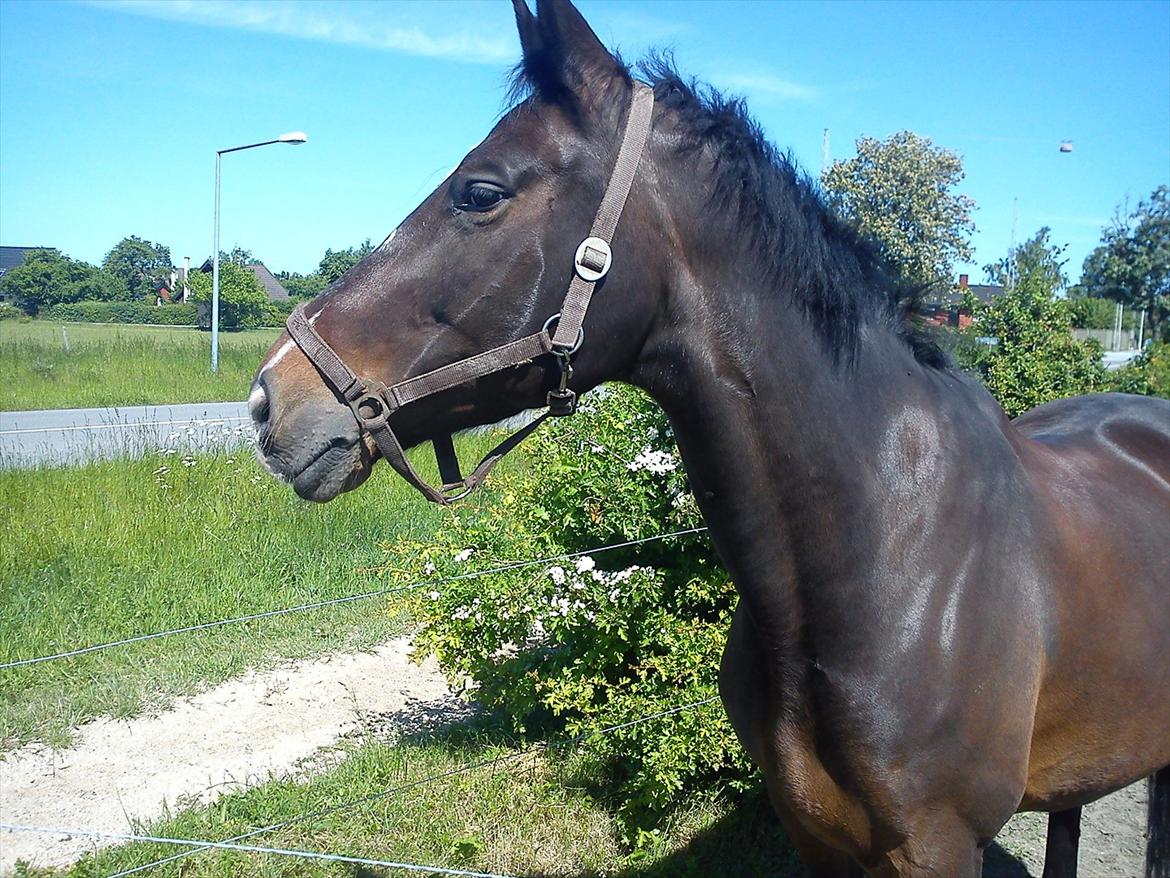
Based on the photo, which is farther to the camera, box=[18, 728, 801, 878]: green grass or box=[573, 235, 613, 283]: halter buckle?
box=[18, 728, 801, 878]: green grass

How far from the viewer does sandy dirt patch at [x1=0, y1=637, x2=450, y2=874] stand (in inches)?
147

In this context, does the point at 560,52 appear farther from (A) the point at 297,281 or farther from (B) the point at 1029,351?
(A) the point at 297,281

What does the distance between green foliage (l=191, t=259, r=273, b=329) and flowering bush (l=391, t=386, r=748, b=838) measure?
54.7 feet

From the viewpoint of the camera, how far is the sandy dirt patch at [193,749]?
3725mm

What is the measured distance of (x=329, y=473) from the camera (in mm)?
1726

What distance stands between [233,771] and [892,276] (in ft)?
12.3

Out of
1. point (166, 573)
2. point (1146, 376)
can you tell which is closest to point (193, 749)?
point (166, 573)

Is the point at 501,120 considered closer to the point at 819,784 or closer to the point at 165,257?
the point at 819,784

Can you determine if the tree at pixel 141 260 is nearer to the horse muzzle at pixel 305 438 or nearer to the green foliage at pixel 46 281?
the green foliage at pixel 46 281

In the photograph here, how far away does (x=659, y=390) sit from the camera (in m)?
1.88

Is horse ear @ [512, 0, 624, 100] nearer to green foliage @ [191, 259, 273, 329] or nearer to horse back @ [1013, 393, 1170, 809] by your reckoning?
horse back @ [1013, 393, 1170, 809]

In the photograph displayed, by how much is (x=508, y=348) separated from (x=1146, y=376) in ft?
29.6

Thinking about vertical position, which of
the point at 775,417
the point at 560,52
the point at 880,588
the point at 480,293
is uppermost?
the point at 560,52

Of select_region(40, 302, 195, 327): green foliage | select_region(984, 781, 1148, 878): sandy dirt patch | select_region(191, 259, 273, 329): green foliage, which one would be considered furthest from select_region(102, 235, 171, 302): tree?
select_region(984, 781, 1148, 878): sandy dirt patch
